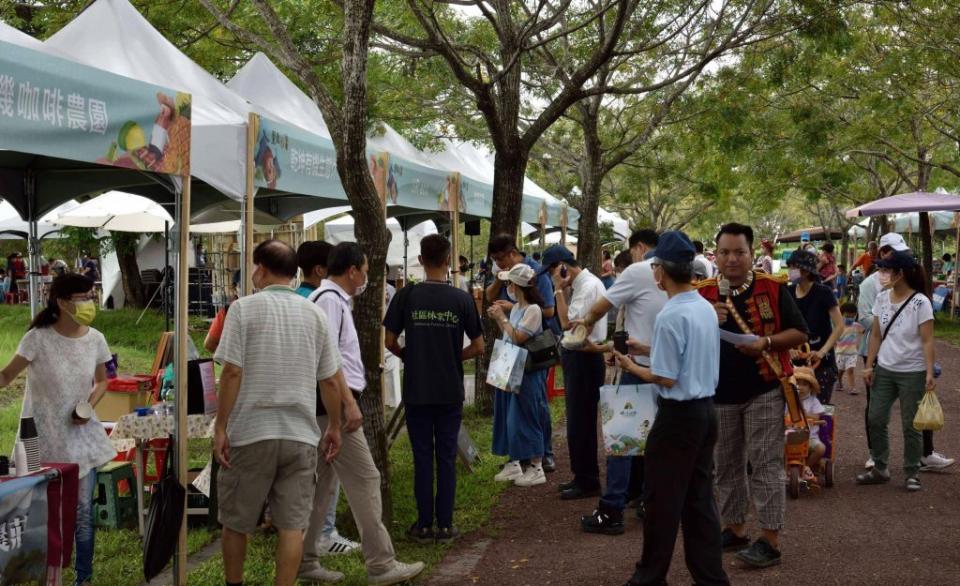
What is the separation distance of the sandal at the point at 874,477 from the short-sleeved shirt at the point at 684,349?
146 inches

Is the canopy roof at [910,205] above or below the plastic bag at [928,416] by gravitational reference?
above

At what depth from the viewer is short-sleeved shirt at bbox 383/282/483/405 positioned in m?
6.04

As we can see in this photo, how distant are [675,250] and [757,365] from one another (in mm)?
1187

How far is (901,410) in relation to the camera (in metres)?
7.75

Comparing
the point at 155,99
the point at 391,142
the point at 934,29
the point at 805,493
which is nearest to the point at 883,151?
the point at 934,29

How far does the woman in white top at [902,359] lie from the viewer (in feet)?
24.8

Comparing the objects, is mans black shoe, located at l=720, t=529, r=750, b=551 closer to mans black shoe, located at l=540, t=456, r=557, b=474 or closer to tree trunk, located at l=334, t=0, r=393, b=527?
tree trunk, located at l=334, t=0, r=393, b=527

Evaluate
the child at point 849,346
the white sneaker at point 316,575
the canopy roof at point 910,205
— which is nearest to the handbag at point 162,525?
the white sneaker at point 316,575

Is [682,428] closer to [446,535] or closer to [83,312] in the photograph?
[446,535]

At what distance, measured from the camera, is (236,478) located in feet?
14.9

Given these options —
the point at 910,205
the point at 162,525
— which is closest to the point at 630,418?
the point at 162,525

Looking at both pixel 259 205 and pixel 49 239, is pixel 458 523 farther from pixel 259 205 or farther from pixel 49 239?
pixel 49 239

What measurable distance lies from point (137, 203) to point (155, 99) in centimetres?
1048

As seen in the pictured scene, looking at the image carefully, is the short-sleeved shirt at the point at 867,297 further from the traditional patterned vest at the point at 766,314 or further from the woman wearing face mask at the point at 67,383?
the woman wearing face mask at the point at 67,383
